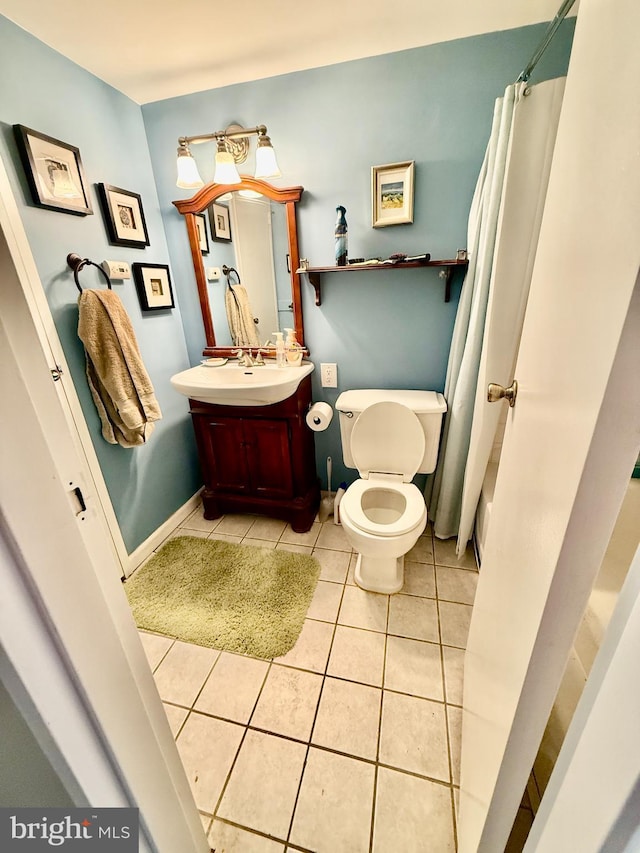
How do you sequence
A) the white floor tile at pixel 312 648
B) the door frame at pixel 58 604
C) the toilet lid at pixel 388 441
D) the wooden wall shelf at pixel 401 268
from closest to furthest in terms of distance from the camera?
the door frame at pixel 58 604
the white floor tile at pixel 312 648
the wooden wall shelf at pixel 401 268
the toilet lid at pixel 388 441

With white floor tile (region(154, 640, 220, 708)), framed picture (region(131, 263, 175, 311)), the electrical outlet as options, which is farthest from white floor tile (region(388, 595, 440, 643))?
framed picture (region(131, 263, 175, 311))

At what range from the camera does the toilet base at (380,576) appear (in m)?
1.53

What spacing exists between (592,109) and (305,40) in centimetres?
150

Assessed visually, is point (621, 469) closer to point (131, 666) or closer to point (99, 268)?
point (131, 666)

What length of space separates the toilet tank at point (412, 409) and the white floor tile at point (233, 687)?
0.98 meters

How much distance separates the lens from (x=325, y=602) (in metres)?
1.51

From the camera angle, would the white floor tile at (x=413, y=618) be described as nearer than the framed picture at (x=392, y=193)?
Yes

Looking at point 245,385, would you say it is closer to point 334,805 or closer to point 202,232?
point 202,232

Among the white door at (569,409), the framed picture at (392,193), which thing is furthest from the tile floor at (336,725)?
the framed picture at (392,193)

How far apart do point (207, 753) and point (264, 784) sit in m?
0.21

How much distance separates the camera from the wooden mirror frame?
1.66 m

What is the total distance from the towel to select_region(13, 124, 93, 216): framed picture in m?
0.72

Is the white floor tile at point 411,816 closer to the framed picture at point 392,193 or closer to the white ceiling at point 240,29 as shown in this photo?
the framed picture at point 392,193

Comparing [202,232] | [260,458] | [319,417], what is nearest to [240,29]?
[202,232]
